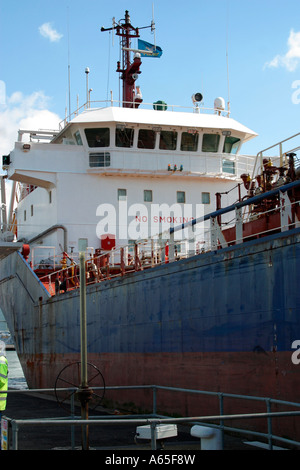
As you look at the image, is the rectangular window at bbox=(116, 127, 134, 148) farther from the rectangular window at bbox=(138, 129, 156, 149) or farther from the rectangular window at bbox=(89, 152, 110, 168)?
the rectangular window at bbox=(89, 152, 110, 168)

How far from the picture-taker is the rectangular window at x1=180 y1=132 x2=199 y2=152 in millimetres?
23172

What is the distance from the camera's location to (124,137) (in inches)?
893

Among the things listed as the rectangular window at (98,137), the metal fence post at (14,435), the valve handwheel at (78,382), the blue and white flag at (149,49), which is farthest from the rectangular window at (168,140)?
the metal fence post at (14,435)

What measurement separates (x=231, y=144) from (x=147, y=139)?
3.48 metres

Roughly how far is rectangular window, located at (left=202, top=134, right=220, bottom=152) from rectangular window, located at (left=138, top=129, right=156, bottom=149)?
6.73 feet

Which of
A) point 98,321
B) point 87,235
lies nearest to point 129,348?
point 98,321

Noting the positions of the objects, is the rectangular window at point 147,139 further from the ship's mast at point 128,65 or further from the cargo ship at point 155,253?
the ship's mast at point 128,65

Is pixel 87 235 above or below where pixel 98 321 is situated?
above

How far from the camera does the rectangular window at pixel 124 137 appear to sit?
889 inches

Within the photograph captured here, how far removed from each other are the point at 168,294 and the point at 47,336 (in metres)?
7.92

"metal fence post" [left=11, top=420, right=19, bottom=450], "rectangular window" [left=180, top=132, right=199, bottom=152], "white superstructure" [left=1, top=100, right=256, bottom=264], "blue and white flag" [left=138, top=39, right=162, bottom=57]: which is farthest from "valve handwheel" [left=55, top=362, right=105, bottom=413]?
"blue and white flag" [left=138, top=39, right=162, bottom=57]

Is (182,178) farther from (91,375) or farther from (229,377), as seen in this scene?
(229,377)

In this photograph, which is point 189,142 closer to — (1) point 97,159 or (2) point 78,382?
(1) point 97,159
